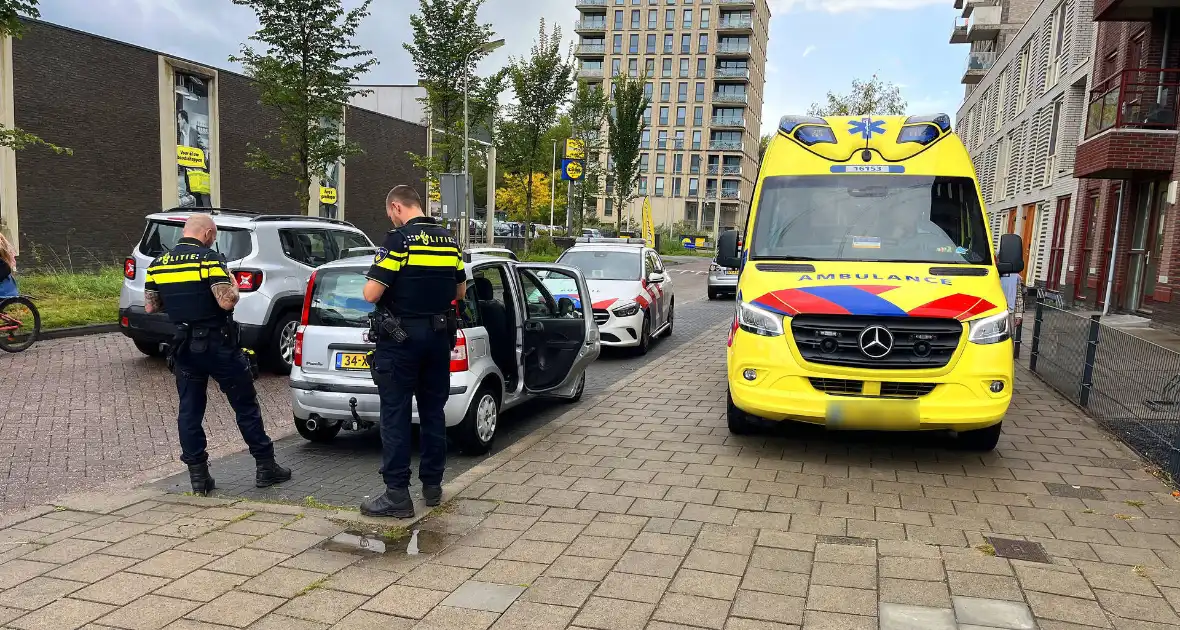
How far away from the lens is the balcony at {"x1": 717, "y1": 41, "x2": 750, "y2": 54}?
85125 mm

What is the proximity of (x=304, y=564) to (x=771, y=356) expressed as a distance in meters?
3.30

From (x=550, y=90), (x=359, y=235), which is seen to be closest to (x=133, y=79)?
(x=550, y=90)

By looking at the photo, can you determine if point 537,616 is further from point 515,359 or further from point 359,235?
point 359,235

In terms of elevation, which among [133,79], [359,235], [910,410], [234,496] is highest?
[133,79]

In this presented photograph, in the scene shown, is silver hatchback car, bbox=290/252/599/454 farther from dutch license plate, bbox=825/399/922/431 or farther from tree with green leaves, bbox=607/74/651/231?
tree with green leaves, bbox=607/74/651/231

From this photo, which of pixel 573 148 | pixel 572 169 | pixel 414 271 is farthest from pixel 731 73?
pixel 414 271

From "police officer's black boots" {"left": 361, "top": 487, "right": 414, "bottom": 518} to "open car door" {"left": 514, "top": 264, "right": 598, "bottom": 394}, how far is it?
2.47 metres

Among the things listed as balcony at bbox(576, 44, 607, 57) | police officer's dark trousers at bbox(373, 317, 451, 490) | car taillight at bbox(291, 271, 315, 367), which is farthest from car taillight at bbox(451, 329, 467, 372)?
balcony at bbox(576, 44, 607, 57)

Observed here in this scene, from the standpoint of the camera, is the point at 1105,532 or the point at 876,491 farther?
the point at 876,491

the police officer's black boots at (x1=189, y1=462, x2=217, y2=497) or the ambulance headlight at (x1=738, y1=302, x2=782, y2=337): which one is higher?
the ambulance headlight at (x1=738, y1=302, x2=782, y2=337)

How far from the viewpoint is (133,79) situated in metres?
23.1

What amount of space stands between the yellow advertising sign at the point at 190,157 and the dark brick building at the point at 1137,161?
2163 cm

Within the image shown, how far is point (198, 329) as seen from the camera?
4.85 metres

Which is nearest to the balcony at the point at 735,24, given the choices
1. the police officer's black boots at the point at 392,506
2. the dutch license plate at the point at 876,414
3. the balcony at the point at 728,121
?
the balcony at the point at 728,121
